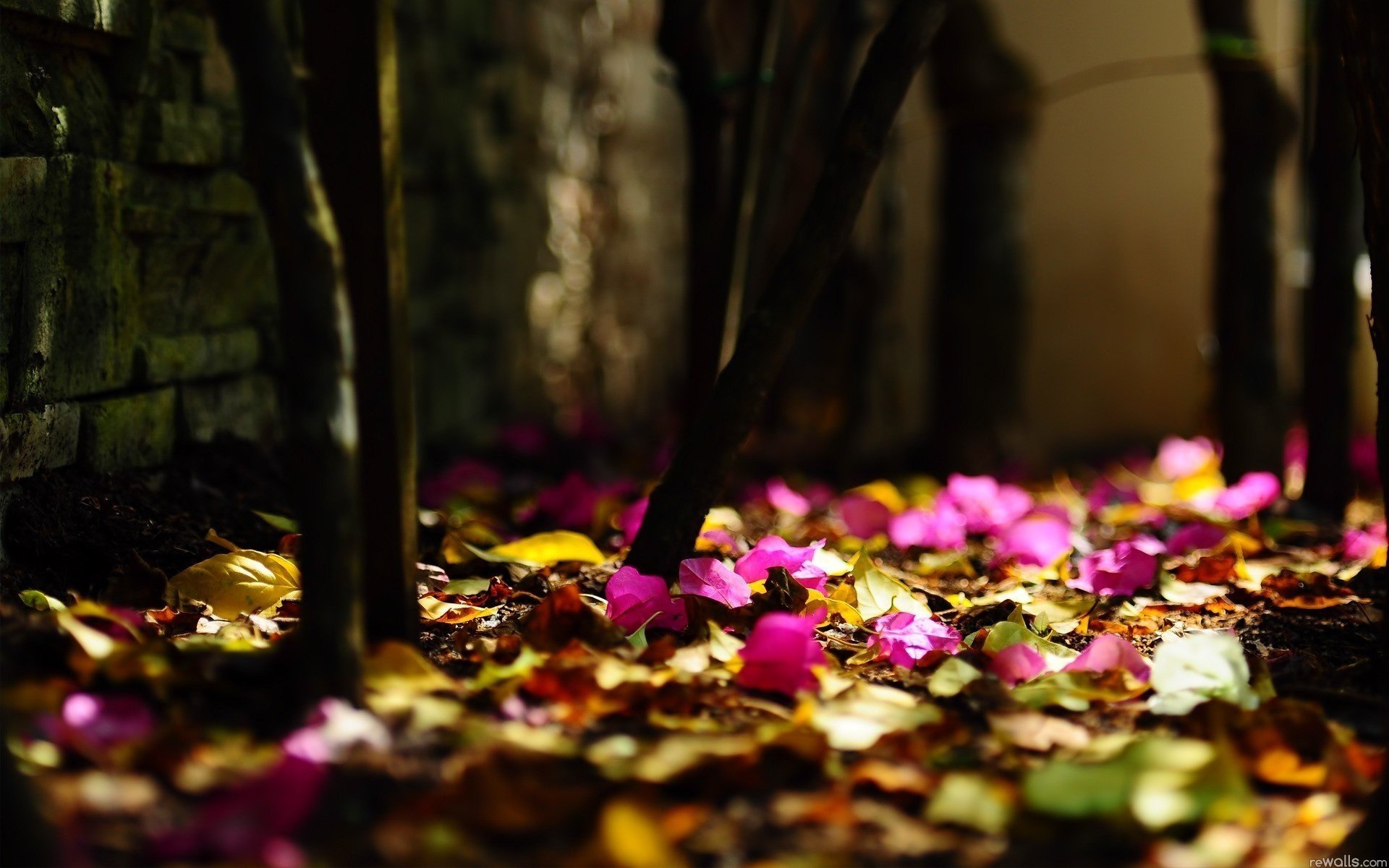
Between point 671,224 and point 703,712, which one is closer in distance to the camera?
point 703,712

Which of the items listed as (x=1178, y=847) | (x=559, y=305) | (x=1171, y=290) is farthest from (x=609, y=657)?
(x=1171, y=290)

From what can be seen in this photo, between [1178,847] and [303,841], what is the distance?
0.74 meters

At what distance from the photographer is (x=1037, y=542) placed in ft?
7.93

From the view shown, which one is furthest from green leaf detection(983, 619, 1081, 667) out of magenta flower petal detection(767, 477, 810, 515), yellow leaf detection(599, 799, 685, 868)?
magenta flower petal detection(767, 477, 810, 515)

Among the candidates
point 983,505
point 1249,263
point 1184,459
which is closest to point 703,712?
point 983,505

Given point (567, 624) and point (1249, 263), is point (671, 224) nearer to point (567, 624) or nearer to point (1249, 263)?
point (1249, 263)

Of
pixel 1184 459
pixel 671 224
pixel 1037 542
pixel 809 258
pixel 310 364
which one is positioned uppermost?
pixel 671 224

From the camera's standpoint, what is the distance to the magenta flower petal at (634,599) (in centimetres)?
183

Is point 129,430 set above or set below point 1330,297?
below

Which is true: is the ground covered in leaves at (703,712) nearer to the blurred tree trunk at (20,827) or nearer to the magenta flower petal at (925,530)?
the blurred tree trunk at (20,827)

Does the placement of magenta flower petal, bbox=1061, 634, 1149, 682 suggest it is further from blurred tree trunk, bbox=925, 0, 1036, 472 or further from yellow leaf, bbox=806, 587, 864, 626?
blurred tree trunk, bbox=925, 0, 1036, 472

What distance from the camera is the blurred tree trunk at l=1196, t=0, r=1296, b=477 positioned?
3.44 meters

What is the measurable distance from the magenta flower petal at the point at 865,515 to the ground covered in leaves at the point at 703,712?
33 centimetres

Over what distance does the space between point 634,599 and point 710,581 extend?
0.11 meters
